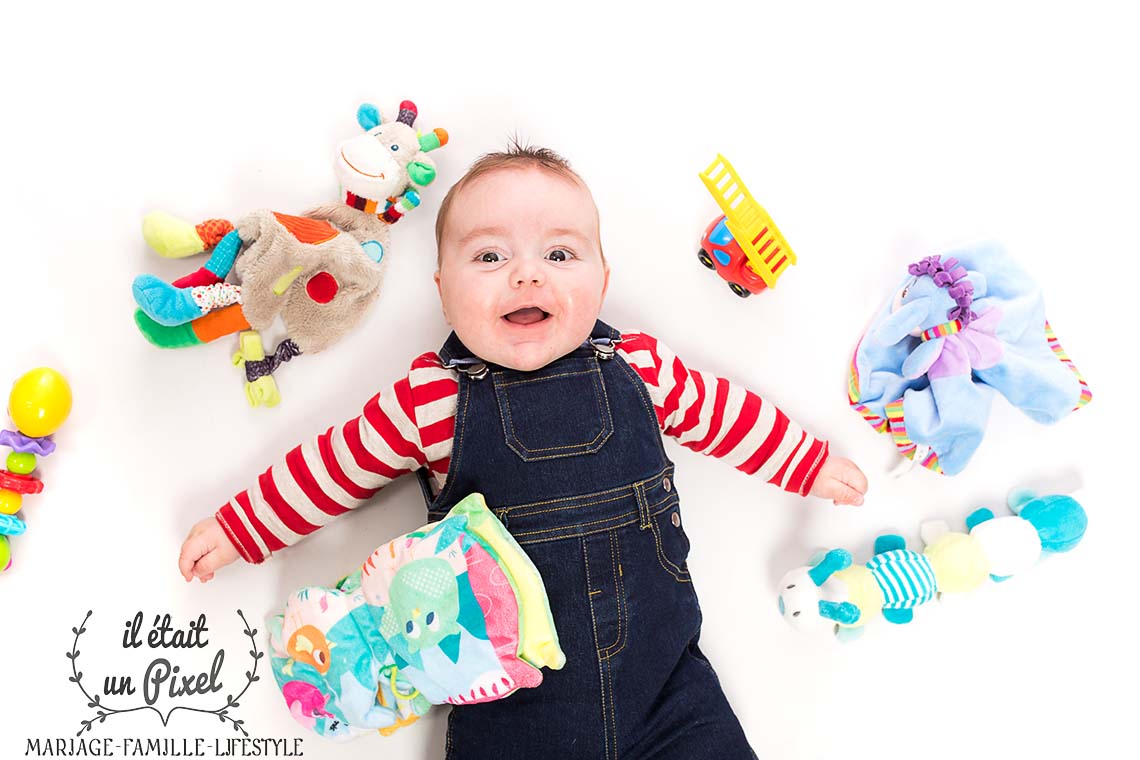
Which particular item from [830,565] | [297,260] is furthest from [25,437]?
[830,565]

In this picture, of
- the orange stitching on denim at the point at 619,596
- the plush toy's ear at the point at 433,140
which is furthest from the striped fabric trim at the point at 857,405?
the plush toy's ear at the point at 433,140

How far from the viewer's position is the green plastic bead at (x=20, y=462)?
4.19ft

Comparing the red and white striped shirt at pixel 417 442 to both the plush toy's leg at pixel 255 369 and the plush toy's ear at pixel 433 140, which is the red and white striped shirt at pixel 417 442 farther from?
the plush toy's ear at pixel 433 140

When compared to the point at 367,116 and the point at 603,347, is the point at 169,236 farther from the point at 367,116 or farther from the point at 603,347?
the point at 603,347

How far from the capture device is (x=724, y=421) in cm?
130

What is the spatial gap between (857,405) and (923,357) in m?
0.13

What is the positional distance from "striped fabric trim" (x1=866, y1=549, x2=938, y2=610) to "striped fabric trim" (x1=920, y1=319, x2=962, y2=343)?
0.32 meters

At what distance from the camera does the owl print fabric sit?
42.8 inches

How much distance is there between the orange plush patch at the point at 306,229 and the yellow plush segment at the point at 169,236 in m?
0.13

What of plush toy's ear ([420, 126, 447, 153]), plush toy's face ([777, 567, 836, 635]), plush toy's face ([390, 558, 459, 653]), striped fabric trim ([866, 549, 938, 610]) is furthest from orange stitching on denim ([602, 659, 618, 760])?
plush toy's ear ([420, 126, 447, 153])

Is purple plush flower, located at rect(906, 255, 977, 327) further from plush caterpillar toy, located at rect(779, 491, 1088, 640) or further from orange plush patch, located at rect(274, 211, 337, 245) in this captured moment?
orange plush patch, located at rect(274, 211, 337, 245)

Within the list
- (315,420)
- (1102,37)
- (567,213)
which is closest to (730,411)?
(567,213)

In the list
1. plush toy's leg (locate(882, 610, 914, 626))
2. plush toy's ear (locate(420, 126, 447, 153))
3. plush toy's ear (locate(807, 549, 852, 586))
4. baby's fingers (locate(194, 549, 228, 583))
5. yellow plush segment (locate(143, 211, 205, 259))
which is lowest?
plush toy's leg (locate(882, 610, 914, 626))

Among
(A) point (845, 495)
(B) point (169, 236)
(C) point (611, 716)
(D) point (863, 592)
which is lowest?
(C) point (611, 716)
